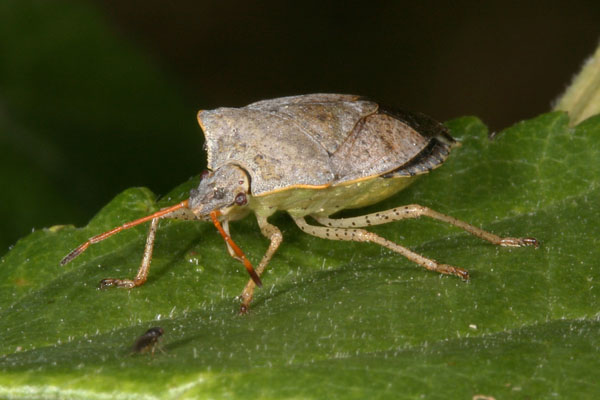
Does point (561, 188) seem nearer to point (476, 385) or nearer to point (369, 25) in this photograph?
point (476, 385)

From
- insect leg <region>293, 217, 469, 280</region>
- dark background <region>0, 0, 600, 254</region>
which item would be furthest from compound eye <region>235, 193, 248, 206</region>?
dark background <region>0, 0, 600, 254</region>

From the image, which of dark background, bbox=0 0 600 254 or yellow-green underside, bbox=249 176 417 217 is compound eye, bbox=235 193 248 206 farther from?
dark background, bbox=0 0 600 254

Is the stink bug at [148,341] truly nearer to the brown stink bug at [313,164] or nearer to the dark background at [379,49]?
the brown stink bug at [313,164]

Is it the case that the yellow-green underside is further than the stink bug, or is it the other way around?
the yellow-green underside

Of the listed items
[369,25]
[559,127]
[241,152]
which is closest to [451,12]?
[369,25]

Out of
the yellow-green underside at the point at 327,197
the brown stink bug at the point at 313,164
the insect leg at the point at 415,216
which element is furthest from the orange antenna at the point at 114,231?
the insect leg at the point at 415,216

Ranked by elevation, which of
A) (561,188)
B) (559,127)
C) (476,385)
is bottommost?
(476,385)
